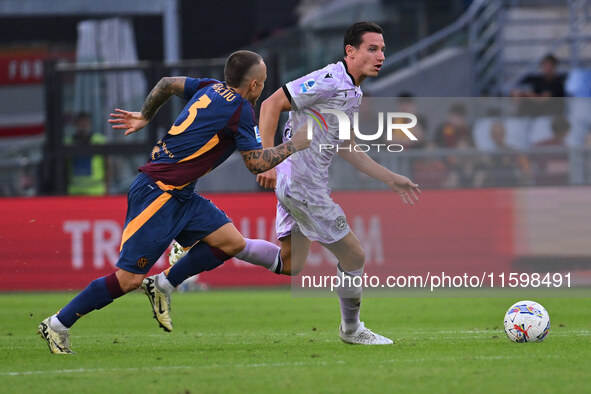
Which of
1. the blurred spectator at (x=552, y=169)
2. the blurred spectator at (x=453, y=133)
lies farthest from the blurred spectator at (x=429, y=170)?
the blurred spectator at (x=552, y=169)

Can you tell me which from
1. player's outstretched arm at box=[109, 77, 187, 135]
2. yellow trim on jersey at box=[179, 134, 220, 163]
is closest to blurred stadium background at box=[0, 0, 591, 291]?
player's outstretched arm at box=[109, 77, 187, 135]

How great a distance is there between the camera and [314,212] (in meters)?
8.26

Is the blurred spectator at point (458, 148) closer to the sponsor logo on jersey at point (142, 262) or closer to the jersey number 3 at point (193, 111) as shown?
the jersey number 3 at point (193, 111)

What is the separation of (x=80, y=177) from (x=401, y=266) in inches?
193

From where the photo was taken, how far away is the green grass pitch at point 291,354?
20.6 feet

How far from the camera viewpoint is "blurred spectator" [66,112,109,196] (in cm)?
1603

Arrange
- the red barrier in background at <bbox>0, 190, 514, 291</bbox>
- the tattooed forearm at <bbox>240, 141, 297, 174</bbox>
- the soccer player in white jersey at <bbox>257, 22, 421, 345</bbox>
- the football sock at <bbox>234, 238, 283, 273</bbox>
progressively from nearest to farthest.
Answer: the tattooed forearm at <bbox>240, 141, 297, 174</bbox> → the soccer player in white jersey at <bbox>257, 22, 421, 345</bbox> → the football sock at <bbox>234, 238, 283, 273</bbox> → the red barrier in background at <bbox>0, 190, 514, 291</bbox>

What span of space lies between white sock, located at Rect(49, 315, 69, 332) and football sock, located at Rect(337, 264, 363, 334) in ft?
6.52

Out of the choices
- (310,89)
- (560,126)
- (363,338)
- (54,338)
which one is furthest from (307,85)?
(560,126)

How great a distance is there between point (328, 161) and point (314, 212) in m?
0.43

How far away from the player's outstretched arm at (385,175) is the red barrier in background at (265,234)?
596cm

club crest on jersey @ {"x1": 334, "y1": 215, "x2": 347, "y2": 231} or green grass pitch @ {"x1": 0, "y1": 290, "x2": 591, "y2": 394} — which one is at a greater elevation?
club crest on jersey @ {"x1": 334, "y1": 215, "x2": 347, "y2": 231}

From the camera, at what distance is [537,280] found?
14.4 meters

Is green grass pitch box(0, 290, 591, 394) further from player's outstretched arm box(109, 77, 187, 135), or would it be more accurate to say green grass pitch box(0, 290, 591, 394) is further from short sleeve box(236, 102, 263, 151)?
player's outstretched arm box(109, 77, 187, 135)
